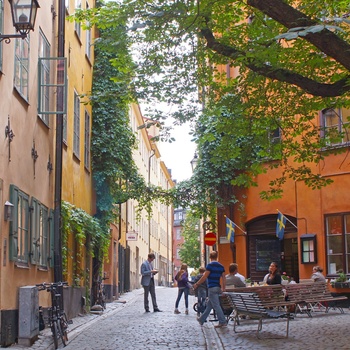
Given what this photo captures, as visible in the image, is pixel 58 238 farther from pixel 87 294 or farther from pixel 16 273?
pixel 87 294

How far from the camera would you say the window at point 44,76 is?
1552cm

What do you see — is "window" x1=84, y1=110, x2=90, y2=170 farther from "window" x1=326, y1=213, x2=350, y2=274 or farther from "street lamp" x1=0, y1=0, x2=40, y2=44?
"street lamp" x1=0, y1=0, x2=40, y2=44

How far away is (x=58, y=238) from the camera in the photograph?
15.7m

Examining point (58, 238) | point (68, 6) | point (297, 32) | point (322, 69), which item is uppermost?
point (68, 6)

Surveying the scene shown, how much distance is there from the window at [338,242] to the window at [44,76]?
10.9 meters

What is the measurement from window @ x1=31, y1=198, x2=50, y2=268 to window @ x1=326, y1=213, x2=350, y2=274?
10450 mm

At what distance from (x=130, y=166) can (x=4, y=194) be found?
14169mm

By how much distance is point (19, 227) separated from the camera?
13352 mm

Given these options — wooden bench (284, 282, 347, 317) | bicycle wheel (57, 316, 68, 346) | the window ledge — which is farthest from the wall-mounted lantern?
wooden bench (284, 282, 347, 317)

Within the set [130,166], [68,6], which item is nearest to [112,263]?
[130,166]

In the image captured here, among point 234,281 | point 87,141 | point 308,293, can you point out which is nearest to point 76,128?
point 87,141

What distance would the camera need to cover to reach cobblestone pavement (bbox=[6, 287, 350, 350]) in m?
12.1

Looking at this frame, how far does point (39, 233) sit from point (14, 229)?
2.67m

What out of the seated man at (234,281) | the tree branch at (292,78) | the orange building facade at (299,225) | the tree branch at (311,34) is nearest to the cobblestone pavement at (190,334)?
the seated man at (234,281)
